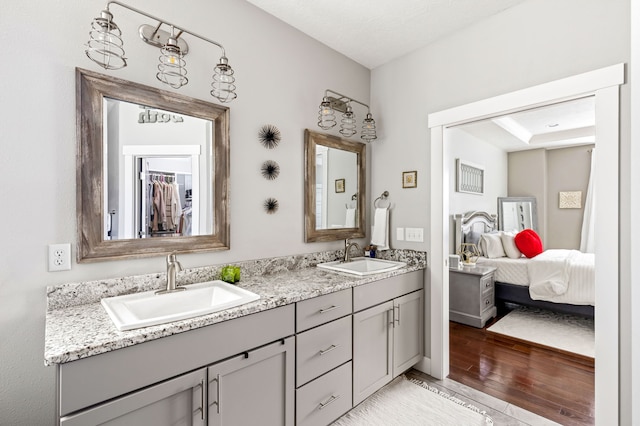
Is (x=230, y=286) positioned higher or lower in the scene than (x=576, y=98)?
lower

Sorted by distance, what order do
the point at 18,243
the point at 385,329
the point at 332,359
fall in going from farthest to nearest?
the point at 385,329 < the point at 332,359 < the point at 18,243

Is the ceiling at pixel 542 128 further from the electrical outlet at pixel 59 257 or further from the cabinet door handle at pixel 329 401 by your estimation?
the electrical outlet at pixel 59 257

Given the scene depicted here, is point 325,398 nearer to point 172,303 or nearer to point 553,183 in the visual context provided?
point 172,303

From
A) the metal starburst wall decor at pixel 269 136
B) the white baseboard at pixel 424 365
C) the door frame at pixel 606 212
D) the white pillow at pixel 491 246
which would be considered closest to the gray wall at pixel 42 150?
the metal starburst wall decor at pixel 269 136

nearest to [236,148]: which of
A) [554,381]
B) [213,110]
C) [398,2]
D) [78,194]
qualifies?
[213,110]

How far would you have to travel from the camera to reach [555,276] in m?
3.54

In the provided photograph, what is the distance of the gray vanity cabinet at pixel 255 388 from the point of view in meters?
1.30

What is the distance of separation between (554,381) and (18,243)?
139 inches

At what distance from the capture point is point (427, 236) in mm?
2537

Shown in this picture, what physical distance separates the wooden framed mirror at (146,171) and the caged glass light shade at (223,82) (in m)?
0.10

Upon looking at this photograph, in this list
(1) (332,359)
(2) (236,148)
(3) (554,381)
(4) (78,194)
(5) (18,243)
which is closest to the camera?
(5) (18,243)

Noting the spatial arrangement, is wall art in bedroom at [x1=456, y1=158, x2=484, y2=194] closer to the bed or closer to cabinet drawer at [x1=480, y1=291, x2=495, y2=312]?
the bed

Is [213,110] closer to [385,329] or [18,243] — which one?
[18,243]

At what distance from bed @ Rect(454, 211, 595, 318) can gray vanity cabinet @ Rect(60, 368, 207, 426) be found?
3718 mm
